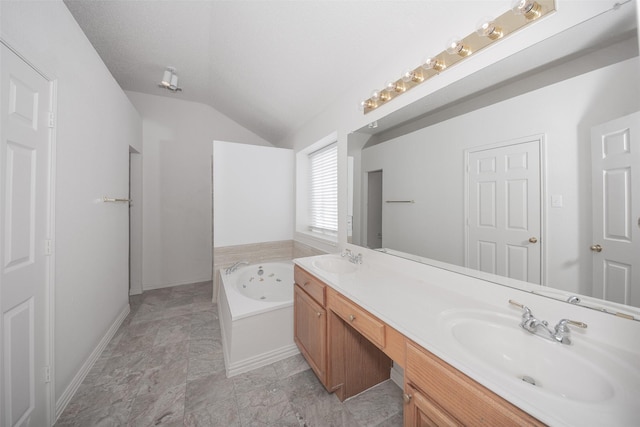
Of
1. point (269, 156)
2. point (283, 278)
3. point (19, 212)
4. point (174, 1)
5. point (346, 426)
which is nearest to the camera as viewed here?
point (19, 212)

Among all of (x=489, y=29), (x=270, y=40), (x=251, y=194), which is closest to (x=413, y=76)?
(x=489, y=29)

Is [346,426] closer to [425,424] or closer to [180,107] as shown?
[425,424]

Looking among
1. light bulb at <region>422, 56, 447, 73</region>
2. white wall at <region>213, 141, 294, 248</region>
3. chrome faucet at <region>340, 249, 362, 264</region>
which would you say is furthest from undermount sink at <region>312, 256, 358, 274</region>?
white wall at <region>213, 141, 294, 248</region>

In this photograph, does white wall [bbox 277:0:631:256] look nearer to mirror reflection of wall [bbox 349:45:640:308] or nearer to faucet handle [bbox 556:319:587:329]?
mirror reflection of wall [bbox 349:45:640:308]

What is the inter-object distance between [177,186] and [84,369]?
2.41 meters

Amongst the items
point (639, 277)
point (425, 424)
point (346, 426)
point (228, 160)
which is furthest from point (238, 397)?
point (228, 160)

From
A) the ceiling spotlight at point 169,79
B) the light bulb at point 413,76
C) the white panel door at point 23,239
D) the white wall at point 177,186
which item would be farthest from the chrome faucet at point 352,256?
the ceiling spotlight at point 169,79

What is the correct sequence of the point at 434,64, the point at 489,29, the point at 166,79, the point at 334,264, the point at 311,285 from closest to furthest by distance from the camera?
the point at 489,29
the point at 434,64
the point at 311,285
the point at 334,264
the point at 166,79

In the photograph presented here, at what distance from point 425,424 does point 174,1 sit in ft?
9.68

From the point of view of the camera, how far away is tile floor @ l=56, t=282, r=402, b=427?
130 centimetres

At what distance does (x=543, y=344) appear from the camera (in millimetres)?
752

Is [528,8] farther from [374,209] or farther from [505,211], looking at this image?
[374,209]

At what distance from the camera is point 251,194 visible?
3113 millimetres

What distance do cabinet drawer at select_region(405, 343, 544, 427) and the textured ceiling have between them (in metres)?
1.49
